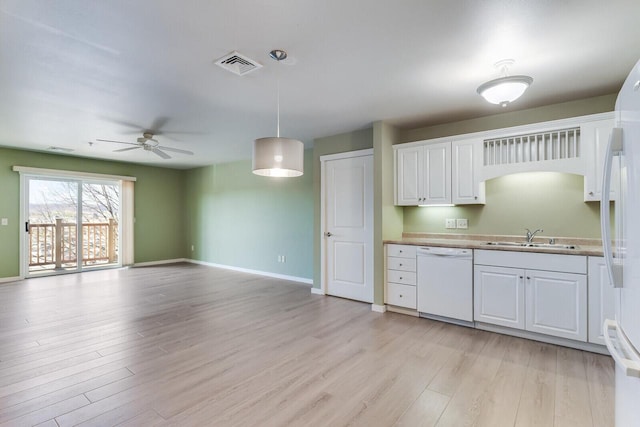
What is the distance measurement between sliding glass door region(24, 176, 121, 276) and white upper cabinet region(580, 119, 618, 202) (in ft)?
27.8

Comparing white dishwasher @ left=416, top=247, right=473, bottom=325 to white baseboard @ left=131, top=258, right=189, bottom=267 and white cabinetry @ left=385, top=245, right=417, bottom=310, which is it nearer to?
white cabinetry @ left=385, top=245, right=417, bottom=310

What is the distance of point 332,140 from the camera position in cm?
486

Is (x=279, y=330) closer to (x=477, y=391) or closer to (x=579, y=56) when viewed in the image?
(x=477, y=391)

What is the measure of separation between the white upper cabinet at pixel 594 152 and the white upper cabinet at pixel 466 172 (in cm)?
93

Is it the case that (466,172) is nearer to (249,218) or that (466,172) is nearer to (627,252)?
(627,252)

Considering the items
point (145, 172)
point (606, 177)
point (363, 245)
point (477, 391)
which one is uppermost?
point (145, 172)

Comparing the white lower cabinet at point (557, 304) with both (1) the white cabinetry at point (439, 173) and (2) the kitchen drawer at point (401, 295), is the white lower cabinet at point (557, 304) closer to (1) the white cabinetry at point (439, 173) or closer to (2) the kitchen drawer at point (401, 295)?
(1) the white cabinetry at point (439, 173)

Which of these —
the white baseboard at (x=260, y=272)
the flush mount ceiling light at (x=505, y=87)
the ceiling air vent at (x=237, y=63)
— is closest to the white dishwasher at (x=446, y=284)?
the flush mount ceiling light at (x=505, y=87)

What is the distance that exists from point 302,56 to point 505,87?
1626 mm

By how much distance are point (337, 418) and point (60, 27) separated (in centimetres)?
310

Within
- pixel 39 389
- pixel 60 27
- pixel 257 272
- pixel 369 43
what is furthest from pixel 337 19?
pixel 257 272

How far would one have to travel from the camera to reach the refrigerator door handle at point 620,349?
94cm

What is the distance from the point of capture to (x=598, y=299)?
8.95 ft

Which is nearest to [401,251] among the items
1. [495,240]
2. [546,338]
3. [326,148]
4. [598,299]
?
[495,240]
